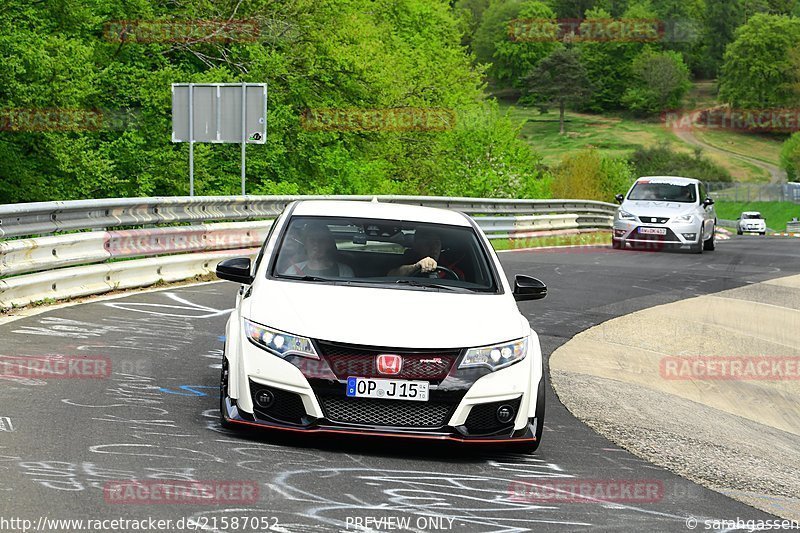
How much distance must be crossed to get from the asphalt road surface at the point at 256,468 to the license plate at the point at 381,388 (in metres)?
0.35

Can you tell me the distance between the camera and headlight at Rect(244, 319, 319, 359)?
21.7ft

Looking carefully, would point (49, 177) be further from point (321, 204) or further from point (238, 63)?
point (321, 204)

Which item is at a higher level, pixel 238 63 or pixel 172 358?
pixel 238 63

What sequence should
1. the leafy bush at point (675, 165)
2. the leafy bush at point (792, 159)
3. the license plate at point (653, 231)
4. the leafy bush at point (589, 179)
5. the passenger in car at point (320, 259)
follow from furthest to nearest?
the leafy bush at point (675, 165) → the leafy bush at point (792, 159) → the leafy bush at point (589, 179) → the license plate at point (653, 231) → the passenger in car at point (320, 259)

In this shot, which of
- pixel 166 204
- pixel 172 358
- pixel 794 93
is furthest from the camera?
pixel 794 93

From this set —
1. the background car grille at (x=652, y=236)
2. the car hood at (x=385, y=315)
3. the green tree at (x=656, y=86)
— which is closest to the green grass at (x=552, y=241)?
the background car grille at (x=652, y=236)

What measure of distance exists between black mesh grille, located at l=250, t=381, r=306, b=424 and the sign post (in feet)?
53.1

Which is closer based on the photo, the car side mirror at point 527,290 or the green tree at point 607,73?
the car side mirror at point 527,290

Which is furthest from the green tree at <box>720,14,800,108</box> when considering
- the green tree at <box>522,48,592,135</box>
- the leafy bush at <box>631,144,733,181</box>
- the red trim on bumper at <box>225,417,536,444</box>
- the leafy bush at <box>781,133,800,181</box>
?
the red trim on bumper at <box>225,417,536,444</box>

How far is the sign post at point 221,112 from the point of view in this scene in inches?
888

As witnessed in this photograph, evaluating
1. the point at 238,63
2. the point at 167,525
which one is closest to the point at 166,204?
the point at 167,525

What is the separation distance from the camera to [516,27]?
591 feet

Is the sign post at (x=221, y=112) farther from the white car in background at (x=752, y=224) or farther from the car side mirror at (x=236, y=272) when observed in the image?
the white car in background at (x=752, y=224)

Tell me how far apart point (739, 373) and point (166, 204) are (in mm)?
7745
